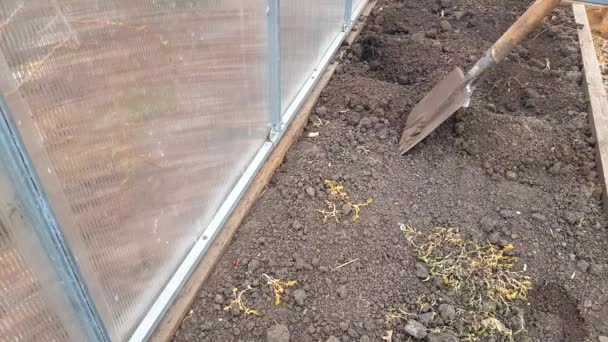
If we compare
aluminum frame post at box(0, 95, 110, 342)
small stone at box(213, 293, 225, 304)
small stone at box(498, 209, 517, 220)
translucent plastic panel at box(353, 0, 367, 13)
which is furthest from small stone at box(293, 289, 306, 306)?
translucent plastic panel at box(353, 0, 367, 13)

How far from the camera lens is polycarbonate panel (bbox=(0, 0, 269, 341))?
1.23m

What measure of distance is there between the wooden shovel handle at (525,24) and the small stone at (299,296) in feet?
5.32

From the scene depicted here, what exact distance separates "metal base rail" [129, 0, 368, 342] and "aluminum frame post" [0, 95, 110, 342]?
308mm

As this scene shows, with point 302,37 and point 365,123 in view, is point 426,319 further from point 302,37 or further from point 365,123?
point 302,37

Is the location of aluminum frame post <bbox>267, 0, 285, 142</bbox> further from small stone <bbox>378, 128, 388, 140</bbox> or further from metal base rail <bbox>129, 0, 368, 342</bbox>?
small stone <bbox>378, 128, 388, 140</bbox>

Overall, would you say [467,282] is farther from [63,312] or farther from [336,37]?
[336,37]

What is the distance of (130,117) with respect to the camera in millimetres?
1568

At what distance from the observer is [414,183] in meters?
2.74

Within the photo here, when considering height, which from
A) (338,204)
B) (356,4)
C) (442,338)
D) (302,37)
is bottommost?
(442,338)

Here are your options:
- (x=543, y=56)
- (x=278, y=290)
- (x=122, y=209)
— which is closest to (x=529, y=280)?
(x=278, y=290)

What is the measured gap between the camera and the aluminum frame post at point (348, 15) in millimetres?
3847

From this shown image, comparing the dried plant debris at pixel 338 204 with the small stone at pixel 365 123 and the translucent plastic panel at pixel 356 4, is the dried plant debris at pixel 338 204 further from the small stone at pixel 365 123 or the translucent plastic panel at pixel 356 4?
the translucent plastic panel at pixel 356 4

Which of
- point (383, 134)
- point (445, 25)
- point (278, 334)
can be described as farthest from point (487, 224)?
point (445, 25)

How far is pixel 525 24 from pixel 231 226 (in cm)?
181
